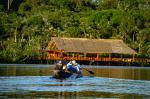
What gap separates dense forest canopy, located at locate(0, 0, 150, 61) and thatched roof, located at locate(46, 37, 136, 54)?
A: 280cm

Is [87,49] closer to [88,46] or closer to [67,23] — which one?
[88,46]

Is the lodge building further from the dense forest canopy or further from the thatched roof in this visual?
the dense forest canopy

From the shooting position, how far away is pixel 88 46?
70.2 meters

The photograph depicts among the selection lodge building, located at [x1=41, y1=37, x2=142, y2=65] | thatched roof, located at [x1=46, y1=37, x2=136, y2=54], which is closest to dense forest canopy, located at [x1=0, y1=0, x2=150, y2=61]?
lodge building, located at [x1=41, y1=37, x2=142, y2=65]

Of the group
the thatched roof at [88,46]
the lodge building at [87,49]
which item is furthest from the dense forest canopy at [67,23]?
the thatched roof at [88,46]

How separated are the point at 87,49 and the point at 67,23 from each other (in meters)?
11.9

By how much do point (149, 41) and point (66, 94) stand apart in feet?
184

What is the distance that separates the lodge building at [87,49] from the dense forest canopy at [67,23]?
2.32 meters

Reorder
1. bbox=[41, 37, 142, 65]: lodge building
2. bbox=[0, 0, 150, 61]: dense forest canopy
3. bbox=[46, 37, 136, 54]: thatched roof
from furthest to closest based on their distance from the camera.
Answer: bbox=[0, 0, 150, 61]: dense forest canopy < bbox=[46, 37, 136, 54]: thatched roof < bbox=[41, 37, 142, 65]: lodge building

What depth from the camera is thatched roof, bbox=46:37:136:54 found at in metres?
69.1

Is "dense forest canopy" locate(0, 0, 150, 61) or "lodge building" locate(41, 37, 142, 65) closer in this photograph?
"lodge building" locate(41, 37, 142, 65)

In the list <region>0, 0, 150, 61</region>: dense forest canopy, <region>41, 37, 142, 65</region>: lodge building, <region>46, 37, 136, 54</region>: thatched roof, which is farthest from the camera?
<region>0, 0, 150, 61</region>: dense forest canopy

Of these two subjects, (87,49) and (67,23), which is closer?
(87,49)

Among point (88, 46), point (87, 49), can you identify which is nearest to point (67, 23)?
point (88, 46)
